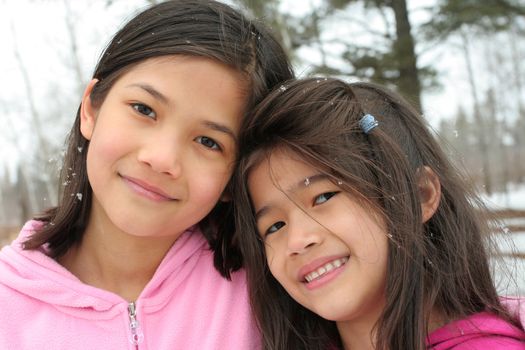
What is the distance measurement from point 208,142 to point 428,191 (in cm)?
75

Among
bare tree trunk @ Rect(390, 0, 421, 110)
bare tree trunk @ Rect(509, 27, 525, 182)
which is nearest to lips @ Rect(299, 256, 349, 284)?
bare tree trunk @ Rect(390, 0, 421, 110)

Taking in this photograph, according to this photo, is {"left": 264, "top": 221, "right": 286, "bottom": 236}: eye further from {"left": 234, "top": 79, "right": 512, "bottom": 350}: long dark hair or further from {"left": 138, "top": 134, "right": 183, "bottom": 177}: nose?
{"left": 138, "top": 134, "right": 183, "bottom": 177}: nose

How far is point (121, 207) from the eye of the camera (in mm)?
1516

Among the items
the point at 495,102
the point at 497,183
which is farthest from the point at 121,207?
the point at 497,183

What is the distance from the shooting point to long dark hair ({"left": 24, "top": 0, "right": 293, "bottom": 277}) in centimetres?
159

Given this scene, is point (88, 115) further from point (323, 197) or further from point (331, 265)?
point (331, 265)

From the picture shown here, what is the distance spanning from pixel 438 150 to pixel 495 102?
28.0 m

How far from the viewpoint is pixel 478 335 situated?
1.38m

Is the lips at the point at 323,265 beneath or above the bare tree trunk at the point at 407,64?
beneath

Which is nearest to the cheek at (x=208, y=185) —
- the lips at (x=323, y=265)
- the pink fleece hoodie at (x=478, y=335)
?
the lips at (x=323, y=265)

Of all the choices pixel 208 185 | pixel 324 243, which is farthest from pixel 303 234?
pixel 208 185

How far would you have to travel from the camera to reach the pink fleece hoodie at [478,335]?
4.43 ft

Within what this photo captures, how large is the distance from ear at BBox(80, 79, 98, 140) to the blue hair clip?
92cm

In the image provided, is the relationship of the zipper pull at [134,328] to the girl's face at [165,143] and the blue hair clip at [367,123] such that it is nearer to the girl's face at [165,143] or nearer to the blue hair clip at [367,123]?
the girl's face at [165,143]
